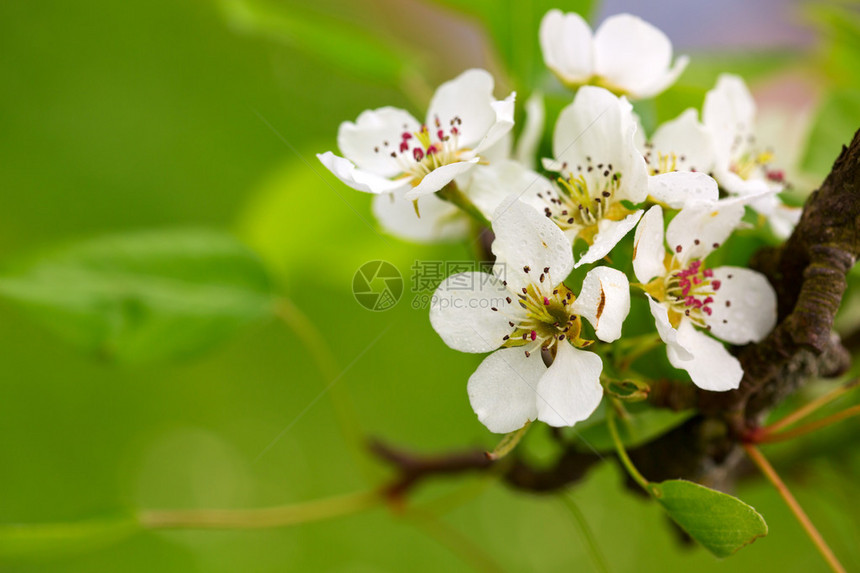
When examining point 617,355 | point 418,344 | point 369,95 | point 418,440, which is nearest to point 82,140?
point 369,95

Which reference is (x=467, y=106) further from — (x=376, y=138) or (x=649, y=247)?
(x=649, y=247)

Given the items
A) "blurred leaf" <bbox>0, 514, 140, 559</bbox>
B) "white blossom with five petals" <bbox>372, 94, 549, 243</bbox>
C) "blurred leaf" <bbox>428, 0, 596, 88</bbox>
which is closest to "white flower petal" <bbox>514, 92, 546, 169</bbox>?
"white blossom with five petals" <bbox>372, 94, 549, 243</bbox>

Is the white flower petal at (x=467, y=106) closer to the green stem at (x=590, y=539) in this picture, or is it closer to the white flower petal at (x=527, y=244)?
the white flower petal at (x=527, y=244)

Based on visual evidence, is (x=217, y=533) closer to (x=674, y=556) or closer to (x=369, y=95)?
(x=674, y=556)

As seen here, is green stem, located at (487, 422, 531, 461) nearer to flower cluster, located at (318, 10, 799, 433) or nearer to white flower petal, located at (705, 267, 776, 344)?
flower cluster, located at (318, 10, 799, 433)

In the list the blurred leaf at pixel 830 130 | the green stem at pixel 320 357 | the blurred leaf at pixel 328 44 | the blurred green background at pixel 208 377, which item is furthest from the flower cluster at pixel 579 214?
the blurred green background at pixel 208 377

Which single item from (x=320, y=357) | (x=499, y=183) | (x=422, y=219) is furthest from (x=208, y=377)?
(x=499, y=183)

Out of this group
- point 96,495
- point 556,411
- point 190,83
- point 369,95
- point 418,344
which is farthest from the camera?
point 369,95
